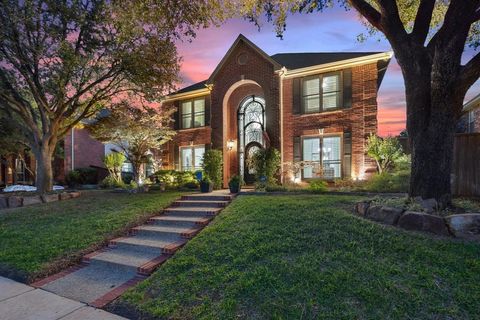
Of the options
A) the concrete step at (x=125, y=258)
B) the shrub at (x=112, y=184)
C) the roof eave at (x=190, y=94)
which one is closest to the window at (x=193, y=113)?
the roof eave at (x=190, y=94)

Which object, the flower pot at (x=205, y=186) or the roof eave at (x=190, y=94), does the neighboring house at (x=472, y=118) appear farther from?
the roof eave at (x=190, y=94)

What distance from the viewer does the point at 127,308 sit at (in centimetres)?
396

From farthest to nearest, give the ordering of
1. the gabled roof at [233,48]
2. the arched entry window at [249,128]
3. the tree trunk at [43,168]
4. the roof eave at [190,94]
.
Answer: the roof eave at [190,94]
the arched entry window at [249,128]
the gabled roof at [233,48]
the tree trunk at [43,168]

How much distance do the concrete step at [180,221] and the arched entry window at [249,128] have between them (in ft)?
26.0

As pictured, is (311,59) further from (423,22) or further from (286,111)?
(423,22)

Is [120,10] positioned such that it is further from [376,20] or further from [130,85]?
[376,20]

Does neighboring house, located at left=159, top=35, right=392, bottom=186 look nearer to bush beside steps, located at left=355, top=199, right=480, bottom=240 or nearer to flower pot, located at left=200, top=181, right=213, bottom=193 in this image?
→ flower pot, located at left=200, top=181, right=213, bottom=193

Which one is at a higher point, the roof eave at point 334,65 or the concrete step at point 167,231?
the roof eave at point 334,65

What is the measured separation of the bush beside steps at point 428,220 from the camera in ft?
15.1

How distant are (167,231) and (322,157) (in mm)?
8770

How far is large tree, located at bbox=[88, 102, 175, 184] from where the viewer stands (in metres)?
12.9

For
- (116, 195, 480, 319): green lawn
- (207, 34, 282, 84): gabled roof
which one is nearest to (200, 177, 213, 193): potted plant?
(116, 195, 480, 319): green lawn

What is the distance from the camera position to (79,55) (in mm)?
10352

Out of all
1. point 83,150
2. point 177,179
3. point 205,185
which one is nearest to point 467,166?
point 205,185
